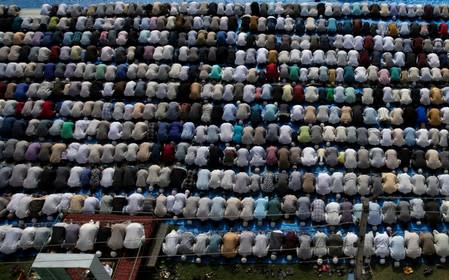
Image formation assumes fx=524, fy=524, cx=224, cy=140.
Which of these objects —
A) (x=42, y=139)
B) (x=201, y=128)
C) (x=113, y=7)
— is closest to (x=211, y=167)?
(x=201, y=128)

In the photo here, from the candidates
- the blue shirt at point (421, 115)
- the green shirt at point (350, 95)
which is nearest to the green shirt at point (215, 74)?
the green shirt at point (350, 95)

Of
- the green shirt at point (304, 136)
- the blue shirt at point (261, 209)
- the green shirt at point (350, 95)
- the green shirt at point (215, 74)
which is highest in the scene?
the green shirt at point (215, 74)

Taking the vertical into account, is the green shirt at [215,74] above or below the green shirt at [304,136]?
above

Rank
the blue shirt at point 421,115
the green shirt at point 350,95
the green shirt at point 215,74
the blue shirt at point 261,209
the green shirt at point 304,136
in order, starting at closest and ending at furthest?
the blue shirt at point 261,209 → the green shirt at point 304,136 → the blue shirt at point 421,115 → the green shirt at point 350,95 → the green shirt at point 215,74

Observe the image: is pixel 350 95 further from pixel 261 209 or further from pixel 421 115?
pixel 261 209

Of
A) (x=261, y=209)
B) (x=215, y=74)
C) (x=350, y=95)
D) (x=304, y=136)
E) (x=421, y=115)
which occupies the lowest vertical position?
(x=261, y=209)

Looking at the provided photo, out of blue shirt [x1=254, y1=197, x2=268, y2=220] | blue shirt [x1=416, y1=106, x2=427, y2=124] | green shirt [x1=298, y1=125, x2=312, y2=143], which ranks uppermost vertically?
blue shirt [x1=416, y1=106, x2=427, y2=124]

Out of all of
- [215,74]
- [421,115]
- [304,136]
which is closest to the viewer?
[304,136]

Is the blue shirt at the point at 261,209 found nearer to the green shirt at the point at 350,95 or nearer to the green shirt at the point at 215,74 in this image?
the green shirt at the point at 350,95

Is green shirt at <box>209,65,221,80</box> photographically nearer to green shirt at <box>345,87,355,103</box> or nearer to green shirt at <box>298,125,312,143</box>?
green shirt at <box>298,125,312,143</box>

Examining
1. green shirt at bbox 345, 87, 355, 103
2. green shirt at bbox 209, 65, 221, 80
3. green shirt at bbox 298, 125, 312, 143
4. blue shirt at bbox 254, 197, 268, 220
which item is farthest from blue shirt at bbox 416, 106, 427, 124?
green shirt at bbox 209, 65, 221, 80

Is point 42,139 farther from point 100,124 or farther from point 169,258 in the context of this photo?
point 169,258

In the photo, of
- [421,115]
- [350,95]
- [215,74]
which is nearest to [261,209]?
[350,95]

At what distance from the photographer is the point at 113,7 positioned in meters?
34.0
